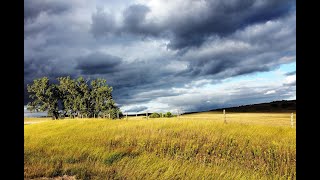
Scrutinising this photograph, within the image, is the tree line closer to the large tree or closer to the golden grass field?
the large tree

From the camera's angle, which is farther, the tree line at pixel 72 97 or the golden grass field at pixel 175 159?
the tree line at pixel 72 97

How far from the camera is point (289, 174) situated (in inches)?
319

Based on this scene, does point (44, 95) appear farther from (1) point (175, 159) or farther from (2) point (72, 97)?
(1) point (175, 159)

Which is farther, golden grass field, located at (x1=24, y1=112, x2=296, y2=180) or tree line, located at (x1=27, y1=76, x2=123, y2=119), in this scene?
tree line, located at (x1=27, y1=76, x2=123, y2=119)

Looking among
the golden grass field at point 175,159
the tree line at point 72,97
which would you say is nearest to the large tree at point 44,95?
the tree line at point 72,97

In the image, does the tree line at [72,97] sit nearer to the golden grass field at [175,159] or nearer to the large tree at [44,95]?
the large tree at [44,95]

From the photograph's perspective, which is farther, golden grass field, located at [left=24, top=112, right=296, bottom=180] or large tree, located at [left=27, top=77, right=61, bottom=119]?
large tree, located at [left=27, top=77, right=61, bottom=119]

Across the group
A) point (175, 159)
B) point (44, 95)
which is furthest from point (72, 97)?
point (175, 159)

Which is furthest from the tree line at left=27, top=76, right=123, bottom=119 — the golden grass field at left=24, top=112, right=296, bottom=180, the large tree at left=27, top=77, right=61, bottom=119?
the golden grass field at left=24, top=112, right=296, bottom=180

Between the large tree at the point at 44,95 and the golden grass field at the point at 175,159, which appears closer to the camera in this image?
the golden grass field at the point at 175,159
